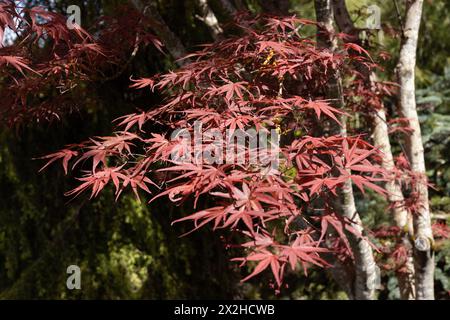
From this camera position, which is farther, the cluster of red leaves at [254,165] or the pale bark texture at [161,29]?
the pale bark texture at [161,29]

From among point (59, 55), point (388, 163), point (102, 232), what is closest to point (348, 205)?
point (388, 163)

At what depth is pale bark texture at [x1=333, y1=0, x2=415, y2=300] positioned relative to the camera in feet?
6.97

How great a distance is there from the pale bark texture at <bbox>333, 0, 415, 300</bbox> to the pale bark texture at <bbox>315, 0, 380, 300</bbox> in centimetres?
27

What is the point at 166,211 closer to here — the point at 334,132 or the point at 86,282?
the point at 86,282

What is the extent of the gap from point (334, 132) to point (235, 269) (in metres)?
1.49

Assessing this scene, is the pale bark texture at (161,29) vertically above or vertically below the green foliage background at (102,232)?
above

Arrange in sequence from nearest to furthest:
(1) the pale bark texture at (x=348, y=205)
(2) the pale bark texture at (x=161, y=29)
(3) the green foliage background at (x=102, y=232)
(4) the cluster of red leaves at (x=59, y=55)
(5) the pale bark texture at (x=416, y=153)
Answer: (4) the cluster of red leaves at (x=59, y=55)
(1) the pale bark texture at (x=348, y=205)
(2) the pale bark texture at (x=161, y=29)
(5) the pale bark texture at (x=416, y=153)
(3) the green foliage background at (x=102, y=232)

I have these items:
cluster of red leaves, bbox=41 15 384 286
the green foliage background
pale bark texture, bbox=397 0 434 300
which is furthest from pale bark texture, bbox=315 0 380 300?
the green foliage background

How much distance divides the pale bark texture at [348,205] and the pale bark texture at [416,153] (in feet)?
0.66

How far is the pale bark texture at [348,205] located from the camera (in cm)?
177

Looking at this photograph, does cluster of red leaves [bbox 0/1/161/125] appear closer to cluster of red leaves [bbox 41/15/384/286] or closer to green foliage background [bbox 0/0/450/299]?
cluster of red leaves [bbox 41/15/384/286]

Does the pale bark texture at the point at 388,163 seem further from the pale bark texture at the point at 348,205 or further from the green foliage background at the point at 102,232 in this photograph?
the green foliage background at the point at 102,232

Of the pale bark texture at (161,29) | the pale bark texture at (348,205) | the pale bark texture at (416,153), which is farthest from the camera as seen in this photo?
the pale bark texture at (416,153)

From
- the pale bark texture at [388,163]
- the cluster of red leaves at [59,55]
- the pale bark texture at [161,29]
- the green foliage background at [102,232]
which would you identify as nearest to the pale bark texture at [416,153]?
the pale bark texture at [388,163]
